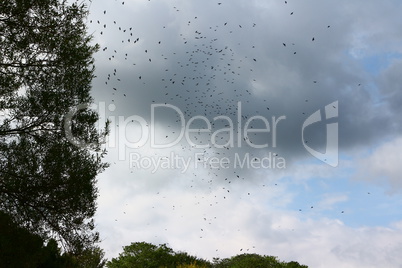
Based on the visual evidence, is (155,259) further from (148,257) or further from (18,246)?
(18,246)

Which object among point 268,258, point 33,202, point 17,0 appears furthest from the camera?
point 268,258

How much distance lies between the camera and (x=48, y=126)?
2047cm

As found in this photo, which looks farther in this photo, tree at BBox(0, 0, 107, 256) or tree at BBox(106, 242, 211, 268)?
tree at BBox(106, 242, 211, 268)

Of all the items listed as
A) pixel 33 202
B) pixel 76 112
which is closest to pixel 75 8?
pixel 76 112

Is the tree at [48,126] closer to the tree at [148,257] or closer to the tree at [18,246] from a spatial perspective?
the tree at [18,246]

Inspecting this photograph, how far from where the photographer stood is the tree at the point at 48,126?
1898cm

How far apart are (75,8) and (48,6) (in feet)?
3.99

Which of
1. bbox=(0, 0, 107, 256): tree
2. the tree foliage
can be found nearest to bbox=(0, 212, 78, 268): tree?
bbox=(0, 0, 107, 256): tree

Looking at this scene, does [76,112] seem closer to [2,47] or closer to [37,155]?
[37,155]

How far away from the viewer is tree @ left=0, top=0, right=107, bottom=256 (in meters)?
19.0

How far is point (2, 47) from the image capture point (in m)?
18.9

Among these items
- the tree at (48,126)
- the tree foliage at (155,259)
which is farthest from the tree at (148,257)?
the tree at (48,126)

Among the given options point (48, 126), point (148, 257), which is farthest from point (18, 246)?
point (148, 257)

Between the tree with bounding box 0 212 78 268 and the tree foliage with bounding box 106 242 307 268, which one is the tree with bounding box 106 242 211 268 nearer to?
the tree foliage with bounding box 106 242 307 268
